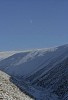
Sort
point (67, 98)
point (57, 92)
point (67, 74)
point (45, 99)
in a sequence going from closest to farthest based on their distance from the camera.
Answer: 1. point (67, 98)
2. point (45, 99)
3. point (57, 92)
4. point (67, 74)

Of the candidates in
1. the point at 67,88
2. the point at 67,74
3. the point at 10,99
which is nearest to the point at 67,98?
the point at 67,88

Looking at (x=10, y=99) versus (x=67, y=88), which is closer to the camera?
(x=10, y=99)

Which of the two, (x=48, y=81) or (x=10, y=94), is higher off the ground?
(x=10, y=94)

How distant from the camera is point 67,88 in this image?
51.6 m

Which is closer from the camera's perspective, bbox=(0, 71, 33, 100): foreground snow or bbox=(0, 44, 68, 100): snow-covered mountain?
bbox=(0, 71, 33, 100): foreground snow

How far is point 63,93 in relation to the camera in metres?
49.8

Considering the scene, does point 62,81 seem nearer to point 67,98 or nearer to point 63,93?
point 63,93

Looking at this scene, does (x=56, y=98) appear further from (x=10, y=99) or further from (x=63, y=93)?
(x=10, y=99)

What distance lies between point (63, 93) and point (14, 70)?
123 metres

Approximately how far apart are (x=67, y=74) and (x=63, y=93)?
1554 cm

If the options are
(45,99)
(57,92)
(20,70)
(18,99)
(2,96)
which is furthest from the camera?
(20,70)

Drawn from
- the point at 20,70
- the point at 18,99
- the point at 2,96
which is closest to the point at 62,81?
the point at 18,99

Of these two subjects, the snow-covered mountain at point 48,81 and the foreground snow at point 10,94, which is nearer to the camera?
the foreground snow at point 10,94

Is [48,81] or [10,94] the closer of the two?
[10,94]
